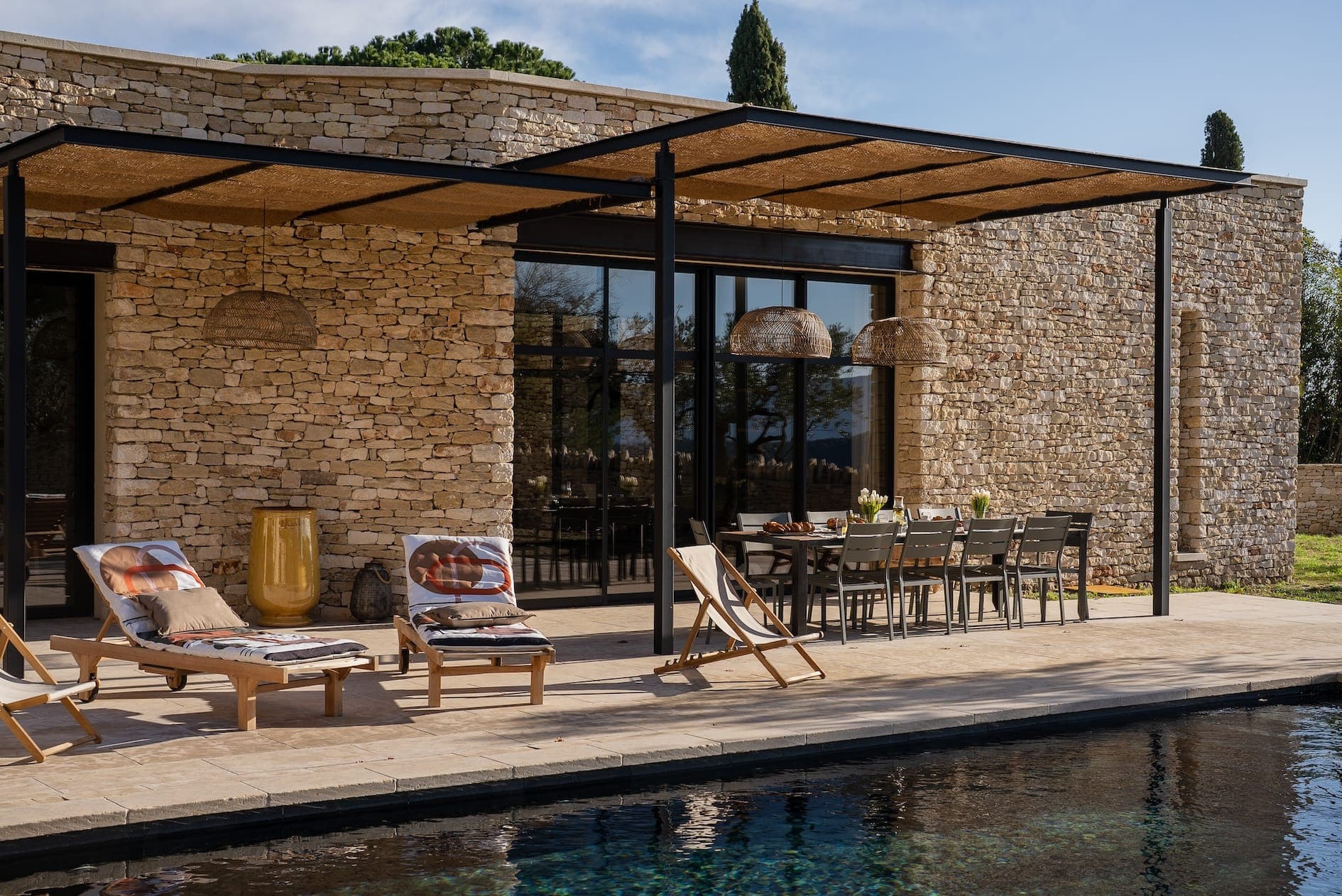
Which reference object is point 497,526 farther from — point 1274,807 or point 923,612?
point 1274,807

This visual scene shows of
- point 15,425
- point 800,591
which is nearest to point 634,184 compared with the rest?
point 800,591

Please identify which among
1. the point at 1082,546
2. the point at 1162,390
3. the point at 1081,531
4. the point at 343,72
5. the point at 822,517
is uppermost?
the point at 343,72

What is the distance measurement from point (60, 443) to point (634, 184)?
186 inches

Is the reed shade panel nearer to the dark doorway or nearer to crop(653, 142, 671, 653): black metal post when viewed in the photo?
crop(653, 142, 671, 653): black metal post

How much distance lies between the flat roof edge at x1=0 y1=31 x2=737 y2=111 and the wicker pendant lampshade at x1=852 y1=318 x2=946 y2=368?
2070 mm

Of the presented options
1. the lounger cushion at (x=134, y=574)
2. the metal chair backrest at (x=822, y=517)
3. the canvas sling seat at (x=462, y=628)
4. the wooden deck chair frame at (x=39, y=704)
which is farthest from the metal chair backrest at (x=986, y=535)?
the wooden deck chair frame at (x=39, y=704)

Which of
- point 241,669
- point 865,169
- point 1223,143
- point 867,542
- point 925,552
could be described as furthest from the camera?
point 1223,143

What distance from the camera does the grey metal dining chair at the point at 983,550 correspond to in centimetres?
995

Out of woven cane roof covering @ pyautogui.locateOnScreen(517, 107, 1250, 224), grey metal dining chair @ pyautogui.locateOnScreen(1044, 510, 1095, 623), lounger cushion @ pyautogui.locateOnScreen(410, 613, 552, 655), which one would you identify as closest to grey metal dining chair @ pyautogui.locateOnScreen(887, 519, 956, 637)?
grey metal dining chair @ pyautogui.locateOnScreen(1044, 510, 1095, 623)

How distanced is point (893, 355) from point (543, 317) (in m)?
2.79

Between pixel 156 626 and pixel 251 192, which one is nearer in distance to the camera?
pixel 156 626

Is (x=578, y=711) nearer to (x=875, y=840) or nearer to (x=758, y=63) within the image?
(x=875, y=840)

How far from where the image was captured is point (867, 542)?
9.30 metres

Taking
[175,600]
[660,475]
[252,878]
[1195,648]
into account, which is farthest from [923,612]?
[252,878]
